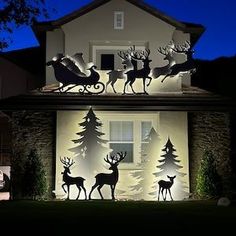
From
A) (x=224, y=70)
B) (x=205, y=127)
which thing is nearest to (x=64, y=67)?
(x=205, y=127)

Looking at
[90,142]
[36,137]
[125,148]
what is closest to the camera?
[90,142]

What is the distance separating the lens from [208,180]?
17750 millimetres

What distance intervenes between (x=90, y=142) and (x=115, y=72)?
109 inches

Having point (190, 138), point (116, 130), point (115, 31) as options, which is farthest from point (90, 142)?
point (115, 31)

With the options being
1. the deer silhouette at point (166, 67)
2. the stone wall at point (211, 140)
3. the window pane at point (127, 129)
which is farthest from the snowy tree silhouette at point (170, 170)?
the deer silhouette at point (166, 67)

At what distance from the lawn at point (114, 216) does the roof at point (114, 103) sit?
3.51m

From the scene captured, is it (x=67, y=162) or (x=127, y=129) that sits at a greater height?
(x=127, y=129)

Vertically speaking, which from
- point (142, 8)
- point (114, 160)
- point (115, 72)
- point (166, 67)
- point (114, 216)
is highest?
point (142, 8)

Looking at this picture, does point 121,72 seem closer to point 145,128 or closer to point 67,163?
point 145,128

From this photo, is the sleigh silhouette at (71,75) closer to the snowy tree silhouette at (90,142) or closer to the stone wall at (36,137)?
the snowy tree silhouette at (90,142)

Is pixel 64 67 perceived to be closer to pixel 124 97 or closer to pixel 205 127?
pixel 124 97

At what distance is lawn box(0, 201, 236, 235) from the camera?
10.8 m

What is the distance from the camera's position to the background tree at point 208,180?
17.7 m

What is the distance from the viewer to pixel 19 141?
1830 cm
